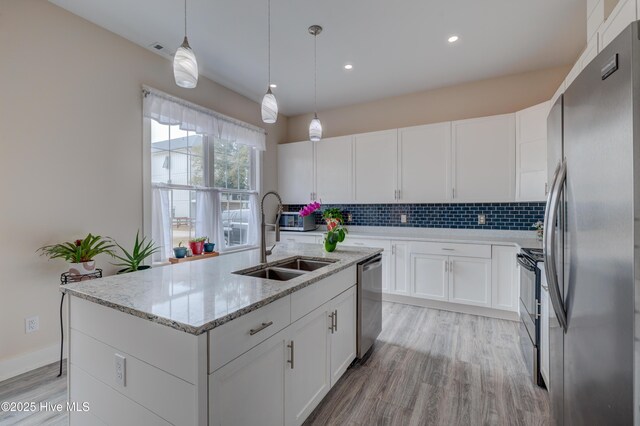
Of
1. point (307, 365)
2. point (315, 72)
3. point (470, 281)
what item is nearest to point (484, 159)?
point (470, 281)

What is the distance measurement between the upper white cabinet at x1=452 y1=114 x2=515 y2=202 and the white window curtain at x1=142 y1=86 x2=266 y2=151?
2.83m

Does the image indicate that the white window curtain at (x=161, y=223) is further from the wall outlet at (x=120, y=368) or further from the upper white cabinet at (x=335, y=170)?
the upper white cabinet at (x=335, y=170)

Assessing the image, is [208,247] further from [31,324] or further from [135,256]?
[31,324]

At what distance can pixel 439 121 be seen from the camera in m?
4.02

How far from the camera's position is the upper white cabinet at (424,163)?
12.2 ft

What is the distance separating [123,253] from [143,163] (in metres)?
0.93

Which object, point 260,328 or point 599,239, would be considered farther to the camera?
point 260,328

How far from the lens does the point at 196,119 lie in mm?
3395

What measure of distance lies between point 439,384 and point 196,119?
11.7ft

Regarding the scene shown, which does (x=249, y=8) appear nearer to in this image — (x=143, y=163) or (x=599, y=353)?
(x=143, y=163)

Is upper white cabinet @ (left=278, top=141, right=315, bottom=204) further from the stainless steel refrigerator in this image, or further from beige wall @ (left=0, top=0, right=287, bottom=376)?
the stainless steel refrigerator

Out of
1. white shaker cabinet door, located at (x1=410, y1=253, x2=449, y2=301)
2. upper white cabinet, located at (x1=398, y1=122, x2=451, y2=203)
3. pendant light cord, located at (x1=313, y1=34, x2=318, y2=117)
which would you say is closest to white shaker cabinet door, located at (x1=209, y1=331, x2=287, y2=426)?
white shaker cabinet door, located at (x1=410, y1=253, x2=449, y2=301)

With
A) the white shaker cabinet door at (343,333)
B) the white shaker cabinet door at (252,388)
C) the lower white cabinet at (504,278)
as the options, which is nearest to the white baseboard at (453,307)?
the lower white cabinet at (504,278)

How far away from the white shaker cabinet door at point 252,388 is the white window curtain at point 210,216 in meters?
2.69
